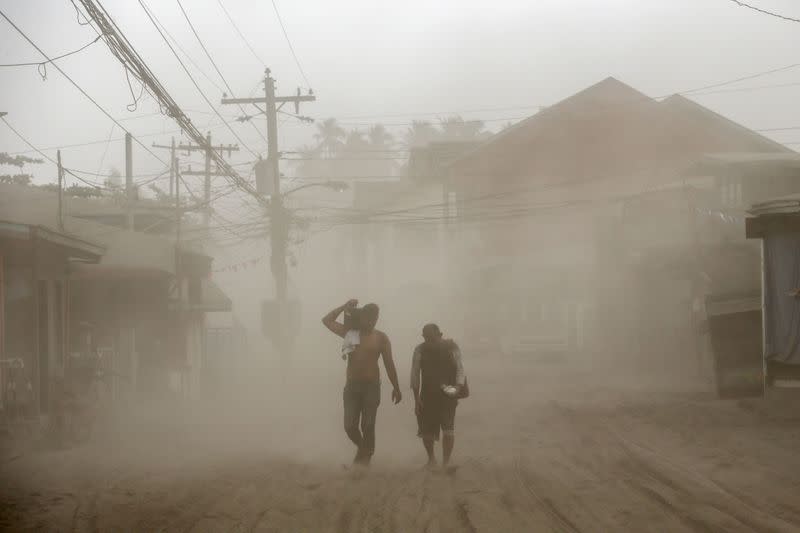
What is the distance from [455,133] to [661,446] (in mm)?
87016

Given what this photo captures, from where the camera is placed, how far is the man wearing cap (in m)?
12.9

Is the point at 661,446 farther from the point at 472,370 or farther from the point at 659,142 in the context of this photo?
the point at 659,142

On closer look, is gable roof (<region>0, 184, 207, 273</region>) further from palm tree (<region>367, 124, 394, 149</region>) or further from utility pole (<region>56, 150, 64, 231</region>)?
palm tree (<region>367, 124, 394, 149</region>)

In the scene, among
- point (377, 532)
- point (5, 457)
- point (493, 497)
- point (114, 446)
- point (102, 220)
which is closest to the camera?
point (377, 532)

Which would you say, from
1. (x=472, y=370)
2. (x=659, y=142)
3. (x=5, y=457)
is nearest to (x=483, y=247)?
(x=659, y=142)

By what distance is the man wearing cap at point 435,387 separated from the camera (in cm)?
1293

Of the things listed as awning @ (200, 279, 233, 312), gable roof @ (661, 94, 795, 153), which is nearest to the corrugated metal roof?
awning @ (200, 279, 233, 312)

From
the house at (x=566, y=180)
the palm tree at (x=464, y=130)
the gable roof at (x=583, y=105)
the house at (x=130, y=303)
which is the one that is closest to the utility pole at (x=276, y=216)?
the house at (x=130, y=303)

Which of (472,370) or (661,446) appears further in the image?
(472,370)

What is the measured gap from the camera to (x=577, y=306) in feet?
139

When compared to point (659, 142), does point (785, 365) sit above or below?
below

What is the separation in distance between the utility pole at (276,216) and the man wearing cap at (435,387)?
2116cm

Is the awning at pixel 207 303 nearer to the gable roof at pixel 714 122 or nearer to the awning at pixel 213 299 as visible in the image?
the awning at pixel 213 299

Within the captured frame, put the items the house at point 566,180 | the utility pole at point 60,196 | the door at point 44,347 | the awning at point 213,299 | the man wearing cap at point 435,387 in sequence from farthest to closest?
the house at point 566,180 < the awning at point 213,299 < the utility pole at point 60,196 < the door at point 44,347 < the man wearing cap at point 435,387
